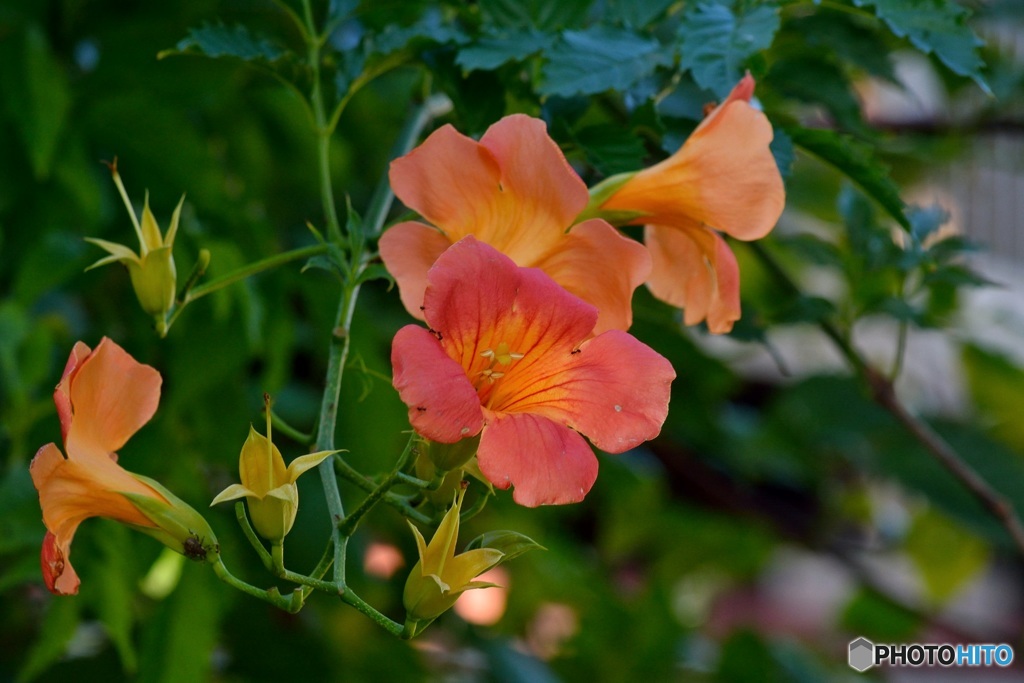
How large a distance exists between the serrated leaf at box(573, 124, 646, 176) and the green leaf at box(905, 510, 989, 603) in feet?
5.06

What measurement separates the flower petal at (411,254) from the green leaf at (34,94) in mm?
460

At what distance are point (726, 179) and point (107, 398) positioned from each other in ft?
1.08

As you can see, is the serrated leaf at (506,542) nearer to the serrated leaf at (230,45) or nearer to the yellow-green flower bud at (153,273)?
the yellow-green flower bud at (153,273)

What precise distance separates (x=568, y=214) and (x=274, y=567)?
0.22 m

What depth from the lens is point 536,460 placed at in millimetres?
382

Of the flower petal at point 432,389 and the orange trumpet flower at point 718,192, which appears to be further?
the orange trumpet flower at point 718,192

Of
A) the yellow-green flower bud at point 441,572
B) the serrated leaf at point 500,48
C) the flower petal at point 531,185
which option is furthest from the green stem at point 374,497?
the serrated leaf at point 500,48

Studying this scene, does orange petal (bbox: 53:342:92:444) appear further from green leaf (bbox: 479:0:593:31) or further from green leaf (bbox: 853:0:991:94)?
green leaf (bbox: 853:0:991:94)

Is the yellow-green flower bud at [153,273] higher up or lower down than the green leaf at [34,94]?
higher up

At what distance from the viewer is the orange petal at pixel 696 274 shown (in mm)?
524

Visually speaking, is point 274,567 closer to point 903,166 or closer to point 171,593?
point 171,593

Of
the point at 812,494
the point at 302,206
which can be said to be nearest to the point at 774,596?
the point at 812,494

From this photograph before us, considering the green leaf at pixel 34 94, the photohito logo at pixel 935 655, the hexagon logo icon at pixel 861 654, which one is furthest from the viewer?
the hexagon logo icon at pixel 861 654

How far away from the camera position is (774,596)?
3980 mm
